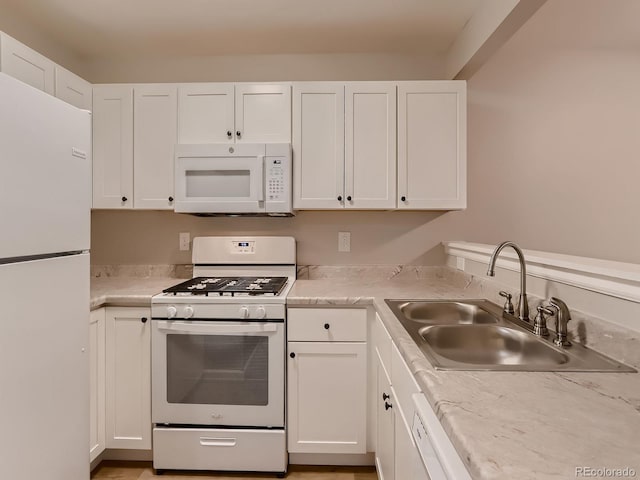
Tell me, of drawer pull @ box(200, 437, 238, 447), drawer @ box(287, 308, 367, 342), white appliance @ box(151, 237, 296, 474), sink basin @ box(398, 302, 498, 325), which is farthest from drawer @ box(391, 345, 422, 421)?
drawer pull @ box(200, 437, 238, 447)

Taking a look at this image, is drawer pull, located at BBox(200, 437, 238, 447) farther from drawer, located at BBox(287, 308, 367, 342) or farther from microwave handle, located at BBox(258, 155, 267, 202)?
microwave handle, located at BBox(258, 155, 267, 202)

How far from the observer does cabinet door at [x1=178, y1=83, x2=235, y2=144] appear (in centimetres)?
229

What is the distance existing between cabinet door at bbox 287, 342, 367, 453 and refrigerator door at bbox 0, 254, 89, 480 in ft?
3.06

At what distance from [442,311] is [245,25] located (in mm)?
1991

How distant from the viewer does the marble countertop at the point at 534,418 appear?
579mm

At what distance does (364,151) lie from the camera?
2.28 meters

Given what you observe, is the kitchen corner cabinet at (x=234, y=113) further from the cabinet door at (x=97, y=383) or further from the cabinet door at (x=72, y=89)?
the cabinet door at (x=97, y=383)

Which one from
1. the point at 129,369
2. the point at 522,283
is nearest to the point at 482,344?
the point at 522,283

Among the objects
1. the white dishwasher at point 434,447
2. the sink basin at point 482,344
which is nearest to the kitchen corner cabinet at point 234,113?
the sink basin at point 482,344

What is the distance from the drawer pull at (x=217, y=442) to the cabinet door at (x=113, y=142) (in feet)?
4.77

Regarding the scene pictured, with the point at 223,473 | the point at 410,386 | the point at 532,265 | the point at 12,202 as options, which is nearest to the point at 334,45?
the point at 532,265

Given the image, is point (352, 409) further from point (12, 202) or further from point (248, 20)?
point (248, 20)

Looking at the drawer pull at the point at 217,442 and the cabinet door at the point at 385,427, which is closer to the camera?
the cabinet door at the point at 385,427

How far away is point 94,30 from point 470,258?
2661mm
